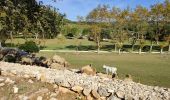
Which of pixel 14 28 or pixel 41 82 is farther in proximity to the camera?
→ pixel 14 28

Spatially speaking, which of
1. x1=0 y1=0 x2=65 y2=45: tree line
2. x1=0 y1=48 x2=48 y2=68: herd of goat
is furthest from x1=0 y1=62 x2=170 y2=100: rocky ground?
x1=0 y1=48 x2=48 y2=68: herd of goat

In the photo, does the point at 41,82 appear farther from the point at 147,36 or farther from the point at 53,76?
the point at 147,36

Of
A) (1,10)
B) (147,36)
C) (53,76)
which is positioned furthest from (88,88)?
(147,36)

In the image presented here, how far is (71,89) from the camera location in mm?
21688

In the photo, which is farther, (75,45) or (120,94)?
(75,45)

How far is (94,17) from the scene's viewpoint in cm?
10338

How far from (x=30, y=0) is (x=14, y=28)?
9.38ft

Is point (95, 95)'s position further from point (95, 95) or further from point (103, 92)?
point (103, 92)

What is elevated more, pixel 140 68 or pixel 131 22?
pixel 131 22

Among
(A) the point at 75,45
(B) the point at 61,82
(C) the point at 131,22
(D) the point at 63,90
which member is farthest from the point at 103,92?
(A) the point at 75,45

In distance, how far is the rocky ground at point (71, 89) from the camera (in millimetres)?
20250

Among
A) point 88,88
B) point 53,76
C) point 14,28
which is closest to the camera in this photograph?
point 88,88

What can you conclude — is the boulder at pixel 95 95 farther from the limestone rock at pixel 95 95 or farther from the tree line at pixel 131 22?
the tree line at pixel 131 22

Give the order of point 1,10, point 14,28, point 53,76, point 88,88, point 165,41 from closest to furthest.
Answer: point 88,88 → point 53,76 → point 1,10 → point 14,28 → point 165,41
